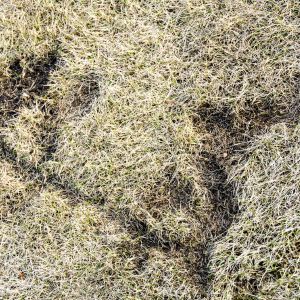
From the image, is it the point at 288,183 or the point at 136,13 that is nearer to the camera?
the point at 288,183

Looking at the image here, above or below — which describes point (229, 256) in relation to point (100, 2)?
below

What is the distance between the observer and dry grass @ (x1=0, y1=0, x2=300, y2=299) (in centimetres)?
289

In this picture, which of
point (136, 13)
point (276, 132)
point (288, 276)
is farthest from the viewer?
point (136, 13)

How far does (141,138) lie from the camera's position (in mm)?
2988

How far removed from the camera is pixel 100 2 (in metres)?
3.15

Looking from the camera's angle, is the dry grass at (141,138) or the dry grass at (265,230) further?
the dry grass at (141,138)

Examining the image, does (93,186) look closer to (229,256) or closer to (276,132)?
(229,256)

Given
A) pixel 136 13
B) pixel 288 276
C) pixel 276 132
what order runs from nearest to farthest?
1. pixel 288 276
2. pixel 276 132
3. pixel 136 13

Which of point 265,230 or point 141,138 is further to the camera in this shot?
point 141,138

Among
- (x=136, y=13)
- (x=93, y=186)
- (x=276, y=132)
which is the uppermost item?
(x=136, y=13)

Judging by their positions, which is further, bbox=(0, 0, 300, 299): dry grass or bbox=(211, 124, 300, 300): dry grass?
bbox=(0, 0, 300, 299): dry grass

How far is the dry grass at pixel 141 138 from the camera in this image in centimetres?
289

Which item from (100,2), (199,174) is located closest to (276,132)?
(199,174)

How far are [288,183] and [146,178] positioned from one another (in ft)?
2.57
